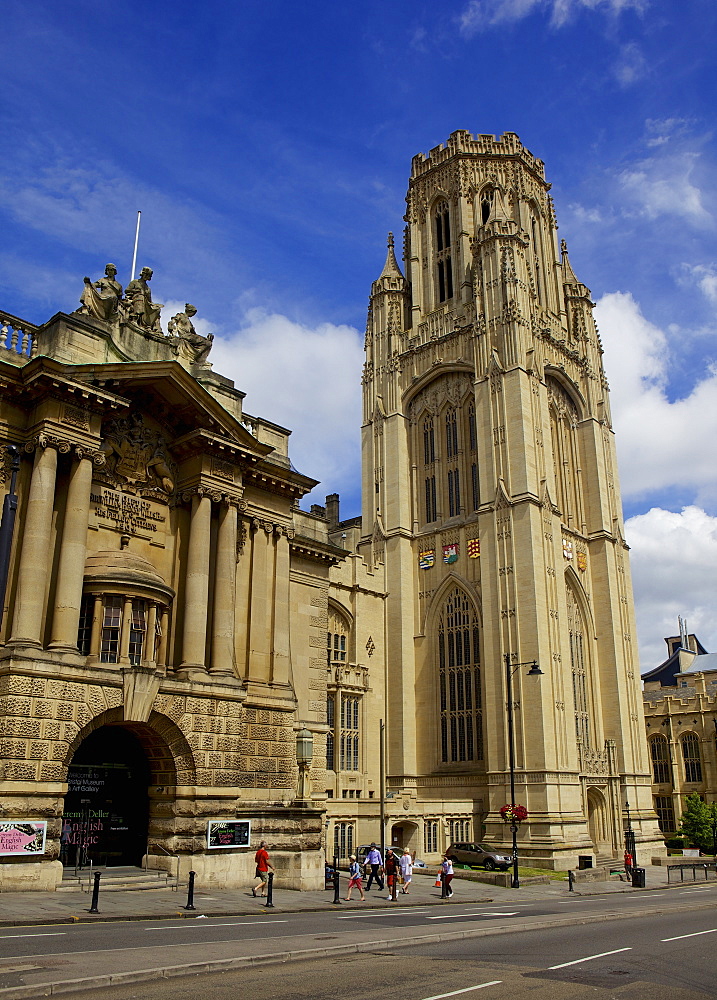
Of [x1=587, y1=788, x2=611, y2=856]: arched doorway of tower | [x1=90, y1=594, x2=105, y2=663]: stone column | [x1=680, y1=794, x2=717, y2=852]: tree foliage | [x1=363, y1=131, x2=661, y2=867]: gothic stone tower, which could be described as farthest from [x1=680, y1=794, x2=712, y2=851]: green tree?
[x1=90, y1=594, x2=105, y2=663]: stone column

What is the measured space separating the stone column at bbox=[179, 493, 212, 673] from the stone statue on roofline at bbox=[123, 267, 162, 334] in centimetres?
631

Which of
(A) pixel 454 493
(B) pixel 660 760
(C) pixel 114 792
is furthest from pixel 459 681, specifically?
(B) pixel 660 760

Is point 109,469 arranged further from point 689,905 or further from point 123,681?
point 689,905

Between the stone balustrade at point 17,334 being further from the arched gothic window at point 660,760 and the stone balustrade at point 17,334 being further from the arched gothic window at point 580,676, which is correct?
the arched gothic window at point 660,760

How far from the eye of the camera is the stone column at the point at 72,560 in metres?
23.8

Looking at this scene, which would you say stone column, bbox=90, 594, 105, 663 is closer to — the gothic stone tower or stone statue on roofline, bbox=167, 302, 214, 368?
stone statue on roofline, bbox=167, 302, 214, 368

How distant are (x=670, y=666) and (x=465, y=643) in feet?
184

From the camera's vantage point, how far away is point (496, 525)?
52.5 metres

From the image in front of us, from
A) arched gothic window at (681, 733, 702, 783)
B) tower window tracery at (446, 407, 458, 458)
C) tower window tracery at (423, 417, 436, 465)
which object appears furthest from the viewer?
arched gothic window at (681, 733, 702, 783)

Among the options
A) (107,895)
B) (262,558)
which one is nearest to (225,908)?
(107,895)

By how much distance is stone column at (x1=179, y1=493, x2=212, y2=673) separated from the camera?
27.3 m

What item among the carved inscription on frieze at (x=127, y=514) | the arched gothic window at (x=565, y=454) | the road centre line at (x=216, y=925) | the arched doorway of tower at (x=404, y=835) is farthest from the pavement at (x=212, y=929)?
the arched gothic window at (x=565, y=454)

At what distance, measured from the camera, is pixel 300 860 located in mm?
26781

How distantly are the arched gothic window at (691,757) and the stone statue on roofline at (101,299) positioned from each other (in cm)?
6675
